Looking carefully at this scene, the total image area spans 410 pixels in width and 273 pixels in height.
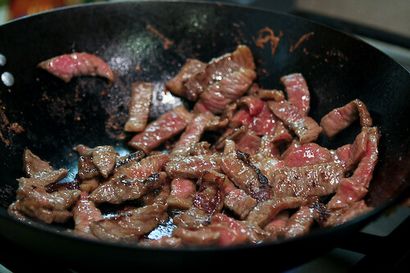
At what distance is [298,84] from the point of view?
2.15m

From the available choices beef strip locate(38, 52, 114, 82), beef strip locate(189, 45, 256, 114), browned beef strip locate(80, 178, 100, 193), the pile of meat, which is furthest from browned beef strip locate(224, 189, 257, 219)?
beef strip locate(38, 52, 114, 82)

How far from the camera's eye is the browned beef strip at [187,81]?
2.26 metres

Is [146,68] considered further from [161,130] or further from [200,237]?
[200,237]

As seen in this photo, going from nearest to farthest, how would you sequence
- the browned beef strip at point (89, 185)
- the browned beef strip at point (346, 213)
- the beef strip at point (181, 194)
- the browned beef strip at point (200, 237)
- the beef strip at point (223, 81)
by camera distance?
1. the browned beef strip at point (200, 237)
2. the browned beef strip at point (346, 213)
3. the beef strip at point (181, 194)
4. the browned beef strip at point (89, 185)
5. the beef strip at point (223, 81)

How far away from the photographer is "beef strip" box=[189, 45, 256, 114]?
87.4 inches

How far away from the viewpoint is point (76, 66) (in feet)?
7.16

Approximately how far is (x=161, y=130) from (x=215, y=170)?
1.37 ft

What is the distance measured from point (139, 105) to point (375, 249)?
3.97 feet

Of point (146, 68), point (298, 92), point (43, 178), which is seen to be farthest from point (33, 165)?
point (298, 92)

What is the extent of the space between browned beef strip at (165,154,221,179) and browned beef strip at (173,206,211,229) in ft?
0.61

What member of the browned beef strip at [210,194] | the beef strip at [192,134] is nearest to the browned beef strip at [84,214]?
the browned beef strip at [210,194]

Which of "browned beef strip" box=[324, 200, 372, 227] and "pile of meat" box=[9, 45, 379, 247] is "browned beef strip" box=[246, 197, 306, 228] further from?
"browned beef strip" box=[324, 200, 372, 227]

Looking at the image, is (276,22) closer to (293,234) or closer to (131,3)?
(131,3)

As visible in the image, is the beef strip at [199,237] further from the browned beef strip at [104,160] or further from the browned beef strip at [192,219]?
the browned beef strip at [104,160]
